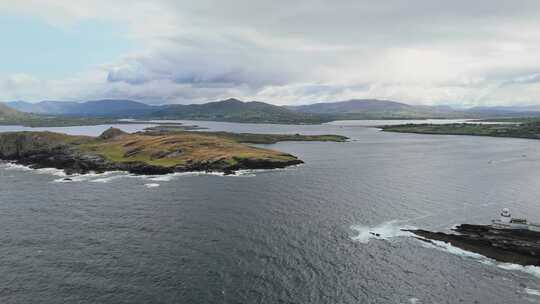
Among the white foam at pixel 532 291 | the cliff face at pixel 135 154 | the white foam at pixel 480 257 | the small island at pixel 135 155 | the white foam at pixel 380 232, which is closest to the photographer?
the white foam at pixel 532 291

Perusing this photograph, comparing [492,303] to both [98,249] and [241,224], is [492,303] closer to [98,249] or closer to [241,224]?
[241,224]

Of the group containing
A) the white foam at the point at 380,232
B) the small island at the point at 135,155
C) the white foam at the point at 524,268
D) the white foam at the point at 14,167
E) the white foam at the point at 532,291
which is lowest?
the white foam at the point at 532,291

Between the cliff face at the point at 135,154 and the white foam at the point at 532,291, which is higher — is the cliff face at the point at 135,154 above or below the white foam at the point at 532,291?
above

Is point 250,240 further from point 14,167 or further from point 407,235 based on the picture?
point 14,167

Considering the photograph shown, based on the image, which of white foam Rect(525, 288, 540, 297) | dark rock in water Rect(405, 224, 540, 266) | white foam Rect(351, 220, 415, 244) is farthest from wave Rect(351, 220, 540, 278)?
white foam Rect(525, 288, 540, 297)

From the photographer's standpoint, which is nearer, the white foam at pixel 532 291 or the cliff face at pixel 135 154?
the white foam at pixel 532 291

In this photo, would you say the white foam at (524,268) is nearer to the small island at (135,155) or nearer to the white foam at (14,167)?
the small island at (135,155)

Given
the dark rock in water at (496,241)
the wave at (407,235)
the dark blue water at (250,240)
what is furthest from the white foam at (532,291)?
the dark rock in water at (496,241)

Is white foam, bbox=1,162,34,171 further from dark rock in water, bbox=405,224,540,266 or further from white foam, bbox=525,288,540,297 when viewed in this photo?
white foam, bbox=525,288,540,297
